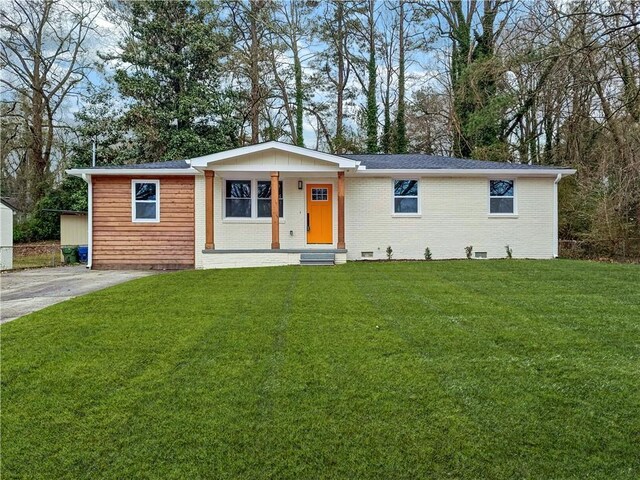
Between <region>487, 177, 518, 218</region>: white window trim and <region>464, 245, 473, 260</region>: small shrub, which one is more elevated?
<region>487, 177, 518, 218</region>: white window trim

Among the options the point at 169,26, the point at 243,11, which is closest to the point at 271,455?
the point at 169,26

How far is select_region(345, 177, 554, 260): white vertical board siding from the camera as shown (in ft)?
42.8

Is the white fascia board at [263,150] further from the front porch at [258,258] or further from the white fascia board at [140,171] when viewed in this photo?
the front porch at [258,258]

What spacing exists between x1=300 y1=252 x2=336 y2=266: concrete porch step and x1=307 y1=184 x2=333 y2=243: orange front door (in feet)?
4.33

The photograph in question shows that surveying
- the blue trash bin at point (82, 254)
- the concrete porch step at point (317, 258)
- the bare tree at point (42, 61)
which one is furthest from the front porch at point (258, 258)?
the bare tree at point (42, 61)

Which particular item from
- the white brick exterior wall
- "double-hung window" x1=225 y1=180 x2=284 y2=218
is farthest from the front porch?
"double-hung window" x1=225 y1=180 x2=284 y2=218

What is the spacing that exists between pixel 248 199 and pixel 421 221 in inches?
217

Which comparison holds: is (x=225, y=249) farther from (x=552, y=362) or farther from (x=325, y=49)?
(x=325, y=49)

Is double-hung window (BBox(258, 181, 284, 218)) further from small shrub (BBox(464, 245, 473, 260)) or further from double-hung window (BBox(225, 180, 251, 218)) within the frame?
small shrub (BBox(464, 245, 473, 260))

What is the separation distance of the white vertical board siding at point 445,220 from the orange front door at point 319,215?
615 mm

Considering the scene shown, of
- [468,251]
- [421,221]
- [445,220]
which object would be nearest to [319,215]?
[421,221]

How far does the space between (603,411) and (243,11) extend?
83.8 feet

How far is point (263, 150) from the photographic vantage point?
39.4 feet

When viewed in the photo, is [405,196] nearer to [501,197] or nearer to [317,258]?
[501,197]
